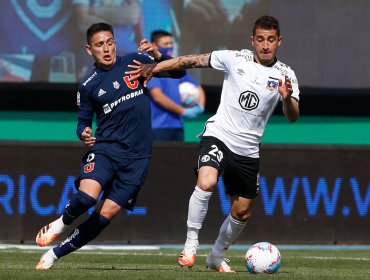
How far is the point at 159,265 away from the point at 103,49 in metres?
2.49

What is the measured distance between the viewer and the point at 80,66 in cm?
1817

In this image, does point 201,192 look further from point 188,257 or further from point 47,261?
point 47,261

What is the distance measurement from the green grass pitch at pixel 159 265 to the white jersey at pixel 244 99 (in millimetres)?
1233

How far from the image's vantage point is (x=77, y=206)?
34.8 ft

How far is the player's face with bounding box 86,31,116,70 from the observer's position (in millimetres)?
10977

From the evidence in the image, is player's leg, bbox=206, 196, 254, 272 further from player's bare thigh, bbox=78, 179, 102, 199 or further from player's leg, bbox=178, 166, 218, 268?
player's bare thigh, bbox=78, 179, 102, 199

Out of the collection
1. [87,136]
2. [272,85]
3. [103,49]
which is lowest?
[87,136]

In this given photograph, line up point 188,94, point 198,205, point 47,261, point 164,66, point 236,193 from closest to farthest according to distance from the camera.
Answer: point 47,261 → point 198,205 → point 164,66 → point 236,193 → point 188,94

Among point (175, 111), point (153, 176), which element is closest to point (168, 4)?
point (175, 111)

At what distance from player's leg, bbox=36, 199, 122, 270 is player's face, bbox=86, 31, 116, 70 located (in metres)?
1.27

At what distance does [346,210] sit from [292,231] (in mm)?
814

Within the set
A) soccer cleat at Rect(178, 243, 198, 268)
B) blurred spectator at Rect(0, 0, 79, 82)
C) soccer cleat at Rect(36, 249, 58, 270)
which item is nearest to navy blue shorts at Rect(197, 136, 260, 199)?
soccer cleat at Rect(178, 243, 198, 268)

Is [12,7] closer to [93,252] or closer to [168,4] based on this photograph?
[168,4]

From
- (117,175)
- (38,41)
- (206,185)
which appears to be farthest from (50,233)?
(38,41)
